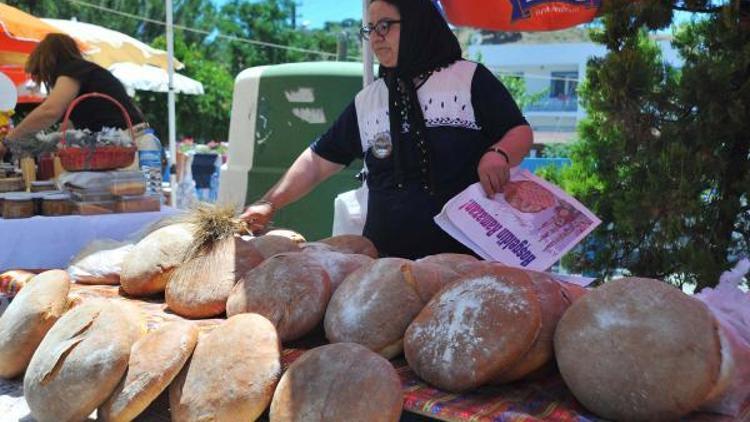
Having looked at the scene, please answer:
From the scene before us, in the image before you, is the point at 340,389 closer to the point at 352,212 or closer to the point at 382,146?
the point at 382,146

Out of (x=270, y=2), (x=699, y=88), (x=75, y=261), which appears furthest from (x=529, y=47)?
(x=75, y=261)

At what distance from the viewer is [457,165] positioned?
7.27ft

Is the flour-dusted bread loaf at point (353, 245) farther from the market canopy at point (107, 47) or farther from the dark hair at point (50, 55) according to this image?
the market canopy at point (107, 47)

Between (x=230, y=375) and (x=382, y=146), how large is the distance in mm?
1237

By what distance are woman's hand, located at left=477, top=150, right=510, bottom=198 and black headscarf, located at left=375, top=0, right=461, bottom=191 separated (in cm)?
33

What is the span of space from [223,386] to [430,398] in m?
0.40

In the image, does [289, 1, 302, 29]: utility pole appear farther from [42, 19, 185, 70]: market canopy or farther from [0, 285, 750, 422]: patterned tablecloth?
[0, 285, 750, 422]: patterned tablecloth

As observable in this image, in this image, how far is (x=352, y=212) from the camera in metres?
3.08

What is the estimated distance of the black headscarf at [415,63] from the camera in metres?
2.18

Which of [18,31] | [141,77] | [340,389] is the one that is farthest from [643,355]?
[141,77]

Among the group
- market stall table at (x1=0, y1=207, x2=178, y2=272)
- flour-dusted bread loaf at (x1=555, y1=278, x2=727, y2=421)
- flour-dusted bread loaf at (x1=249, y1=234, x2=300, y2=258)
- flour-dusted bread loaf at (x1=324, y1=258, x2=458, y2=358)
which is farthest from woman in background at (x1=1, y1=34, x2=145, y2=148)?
flour-dusted bread loaf at (x1=555, y1=278, x2=727, y2=421)

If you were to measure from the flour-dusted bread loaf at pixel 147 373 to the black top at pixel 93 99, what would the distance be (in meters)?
2.50

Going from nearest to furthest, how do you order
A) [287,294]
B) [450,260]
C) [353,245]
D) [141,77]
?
[287,294] < [450,260] < [353,245] < [141,77]

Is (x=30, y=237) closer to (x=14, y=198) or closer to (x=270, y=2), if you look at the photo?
(x=14, y=198)
